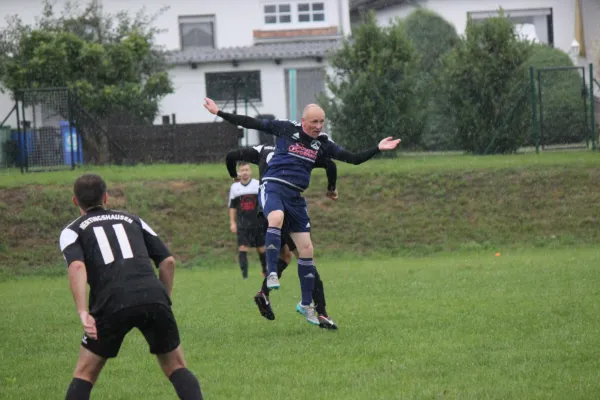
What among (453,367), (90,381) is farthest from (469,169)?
(90,381)

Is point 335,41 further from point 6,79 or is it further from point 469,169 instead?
point 469,169

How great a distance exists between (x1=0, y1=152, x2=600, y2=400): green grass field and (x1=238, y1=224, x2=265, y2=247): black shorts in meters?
0.63

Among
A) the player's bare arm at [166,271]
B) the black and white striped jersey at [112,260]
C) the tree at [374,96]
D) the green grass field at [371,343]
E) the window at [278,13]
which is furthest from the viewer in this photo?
the window at [278,13]

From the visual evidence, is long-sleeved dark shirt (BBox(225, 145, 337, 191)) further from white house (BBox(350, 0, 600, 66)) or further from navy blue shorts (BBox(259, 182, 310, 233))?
white house (BBox(350, 0, 600, 66))

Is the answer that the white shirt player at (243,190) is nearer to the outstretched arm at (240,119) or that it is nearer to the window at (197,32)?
the outstretched arm at (240,119)

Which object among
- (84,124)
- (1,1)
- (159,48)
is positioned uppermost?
(1,1)

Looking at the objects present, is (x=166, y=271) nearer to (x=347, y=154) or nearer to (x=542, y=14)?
(x=347, y=154)

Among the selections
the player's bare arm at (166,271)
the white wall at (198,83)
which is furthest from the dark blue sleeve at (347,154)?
the white wall at (198,83)

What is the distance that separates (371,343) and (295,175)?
205cm

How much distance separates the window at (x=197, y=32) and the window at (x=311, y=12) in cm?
365

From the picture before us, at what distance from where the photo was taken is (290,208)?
10.0 meters

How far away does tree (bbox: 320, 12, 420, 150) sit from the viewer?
25.9 m

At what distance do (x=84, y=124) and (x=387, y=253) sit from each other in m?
10.5

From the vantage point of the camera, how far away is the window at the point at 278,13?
4091 centimetres
